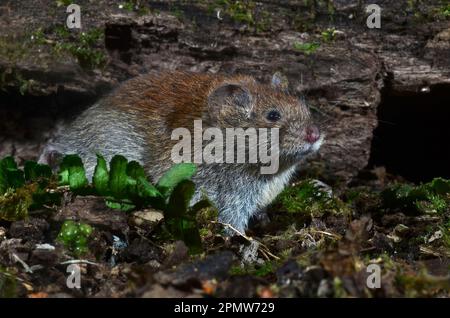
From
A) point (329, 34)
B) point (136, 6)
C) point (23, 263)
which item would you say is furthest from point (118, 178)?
point (329, 34)

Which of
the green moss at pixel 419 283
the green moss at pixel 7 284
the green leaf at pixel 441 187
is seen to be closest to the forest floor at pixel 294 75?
the green leaf at pixel 441 187

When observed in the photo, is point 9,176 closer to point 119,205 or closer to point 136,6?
point 119,205

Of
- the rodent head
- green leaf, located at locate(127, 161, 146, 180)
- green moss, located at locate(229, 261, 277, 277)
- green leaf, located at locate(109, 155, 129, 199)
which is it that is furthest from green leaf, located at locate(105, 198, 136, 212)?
the rodent head

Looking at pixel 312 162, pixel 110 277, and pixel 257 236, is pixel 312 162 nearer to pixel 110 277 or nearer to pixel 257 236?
pixel 257 236

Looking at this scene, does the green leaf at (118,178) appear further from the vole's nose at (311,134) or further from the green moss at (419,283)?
the green moss at (419,283)

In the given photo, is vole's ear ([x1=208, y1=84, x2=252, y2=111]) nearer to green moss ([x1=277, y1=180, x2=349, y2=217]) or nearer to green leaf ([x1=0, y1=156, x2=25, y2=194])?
green moss ([x1=277, y1=180, x2=349, y2=217])
